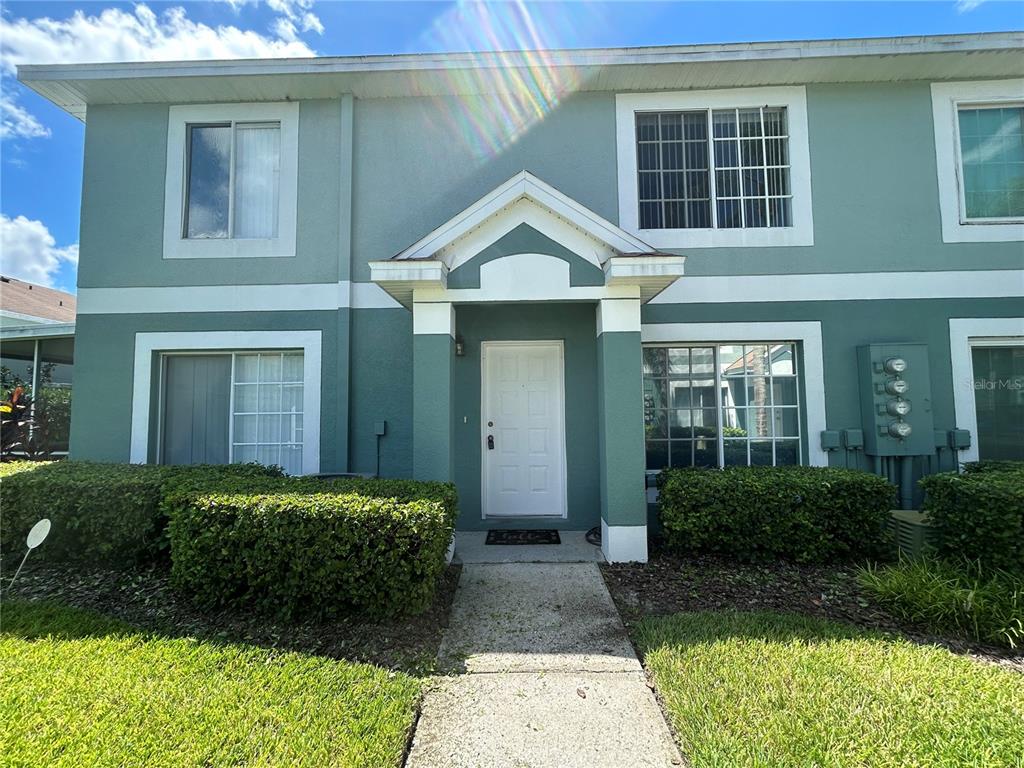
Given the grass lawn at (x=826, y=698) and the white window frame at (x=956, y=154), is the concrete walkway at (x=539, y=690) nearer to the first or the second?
the grass lawn at (x=826, y=698)

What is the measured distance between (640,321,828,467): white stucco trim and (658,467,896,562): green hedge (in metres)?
1.09

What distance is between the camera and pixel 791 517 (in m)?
5.11

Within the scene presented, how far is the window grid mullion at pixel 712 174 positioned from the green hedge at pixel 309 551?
5.32 meters

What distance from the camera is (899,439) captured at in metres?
6.07

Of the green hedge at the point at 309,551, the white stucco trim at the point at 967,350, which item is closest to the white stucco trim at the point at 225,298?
the green hedge at the point at 309,551

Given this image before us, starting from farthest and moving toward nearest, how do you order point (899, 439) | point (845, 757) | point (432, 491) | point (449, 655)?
point (899, 439), point (432, 491), point (449, 655), point (845, 757)

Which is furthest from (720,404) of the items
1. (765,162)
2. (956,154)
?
(956,154)

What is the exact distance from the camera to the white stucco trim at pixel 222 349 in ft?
21.5

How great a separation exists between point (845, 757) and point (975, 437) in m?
5.75

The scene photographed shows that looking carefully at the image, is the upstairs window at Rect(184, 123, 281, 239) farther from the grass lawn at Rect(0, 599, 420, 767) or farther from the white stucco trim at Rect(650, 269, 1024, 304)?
the white stucco trim at Rect(650, 269, 1024, 304)

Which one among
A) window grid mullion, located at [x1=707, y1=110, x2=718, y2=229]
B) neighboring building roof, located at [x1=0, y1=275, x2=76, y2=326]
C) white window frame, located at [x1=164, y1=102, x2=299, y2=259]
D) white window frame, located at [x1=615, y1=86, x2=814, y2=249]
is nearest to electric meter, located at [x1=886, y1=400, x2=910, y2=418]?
white window frame, located at [x1=615, y1=86, x2=814, y2=249]

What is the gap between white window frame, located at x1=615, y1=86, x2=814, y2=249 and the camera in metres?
6.48

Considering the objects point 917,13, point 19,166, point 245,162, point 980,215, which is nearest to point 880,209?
point 980,215

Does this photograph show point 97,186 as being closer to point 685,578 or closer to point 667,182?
point 667,182
